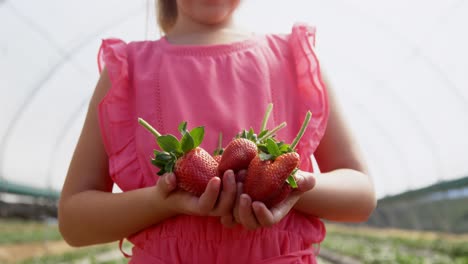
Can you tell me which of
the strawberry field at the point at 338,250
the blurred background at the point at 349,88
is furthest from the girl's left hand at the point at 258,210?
the strawberry field at the point at 338,250

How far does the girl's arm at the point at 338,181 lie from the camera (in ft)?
5.72

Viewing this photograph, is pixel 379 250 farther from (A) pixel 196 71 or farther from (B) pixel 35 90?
(A) pixel 196 71

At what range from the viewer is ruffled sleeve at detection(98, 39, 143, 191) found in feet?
6.00

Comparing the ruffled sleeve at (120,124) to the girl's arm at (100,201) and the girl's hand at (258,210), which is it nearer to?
the girl's arm at (100,201)

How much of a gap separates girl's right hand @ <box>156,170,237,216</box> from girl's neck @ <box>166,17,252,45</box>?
24.8 inches

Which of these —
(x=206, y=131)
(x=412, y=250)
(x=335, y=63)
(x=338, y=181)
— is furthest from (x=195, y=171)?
(x=412, y=250)

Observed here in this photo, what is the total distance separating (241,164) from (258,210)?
0.45 feet

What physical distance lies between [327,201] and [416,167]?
12.8 m

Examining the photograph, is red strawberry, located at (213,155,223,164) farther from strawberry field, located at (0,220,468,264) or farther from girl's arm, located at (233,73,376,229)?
strawberry field, located at (0,220,468,264)

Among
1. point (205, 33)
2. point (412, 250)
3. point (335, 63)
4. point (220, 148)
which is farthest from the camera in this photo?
point (412, 250)

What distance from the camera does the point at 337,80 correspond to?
543 inches

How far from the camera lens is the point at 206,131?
1820 mm

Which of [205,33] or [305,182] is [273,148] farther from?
[205,33]

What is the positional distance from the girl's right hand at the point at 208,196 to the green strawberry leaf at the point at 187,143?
86 millimetres
